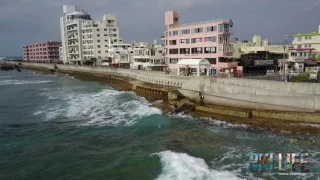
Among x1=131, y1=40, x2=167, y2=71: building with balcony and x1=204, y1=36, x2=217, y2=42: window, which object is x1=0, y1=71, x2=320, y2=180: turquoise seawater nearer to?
x1=204, y1=36, x2=217, y2=42: window

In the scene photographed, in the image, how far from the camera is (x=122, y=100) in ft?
158

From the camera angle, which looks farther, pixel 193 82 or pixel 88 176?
pixel 193 82

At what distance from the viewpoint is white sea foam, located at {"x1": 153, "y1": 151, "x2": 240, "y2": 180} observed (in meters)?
18.9

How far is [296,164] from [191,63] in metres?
30.9

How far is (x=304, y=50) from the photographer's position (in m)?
60.2

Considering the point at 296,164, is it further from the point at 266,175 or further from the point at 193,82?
the point at 193,82

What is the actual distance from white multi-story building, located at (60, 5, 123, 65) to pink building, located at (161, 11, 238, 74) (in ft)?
167

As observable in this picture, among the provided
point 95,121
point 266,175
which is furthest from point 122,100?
point 266,175

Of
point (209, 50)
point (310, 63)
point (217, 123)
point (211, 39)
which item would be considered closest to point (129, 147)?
point (217, 123)

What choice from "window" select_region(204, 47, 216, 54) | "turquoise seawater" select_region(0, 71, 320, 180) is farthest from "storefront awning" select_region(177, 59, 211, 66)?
"turquoise seawater" select_region(0, 71, 320, 180)

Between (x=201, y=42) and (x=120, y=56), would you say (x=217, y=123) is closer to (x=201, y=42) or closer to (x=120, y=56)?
(x=201, y=42)

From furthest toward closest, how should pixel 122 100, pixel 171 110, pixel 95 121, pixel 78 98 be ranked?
pixel 78 98 → pixel 122 100 → pixel 171 110 → pixel 95 121

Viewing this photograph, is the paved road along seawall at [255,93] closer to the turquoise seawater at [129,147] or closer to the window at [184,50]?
the turquoise seawater at [129,147]

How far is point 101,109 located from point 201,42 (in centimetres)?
2616
